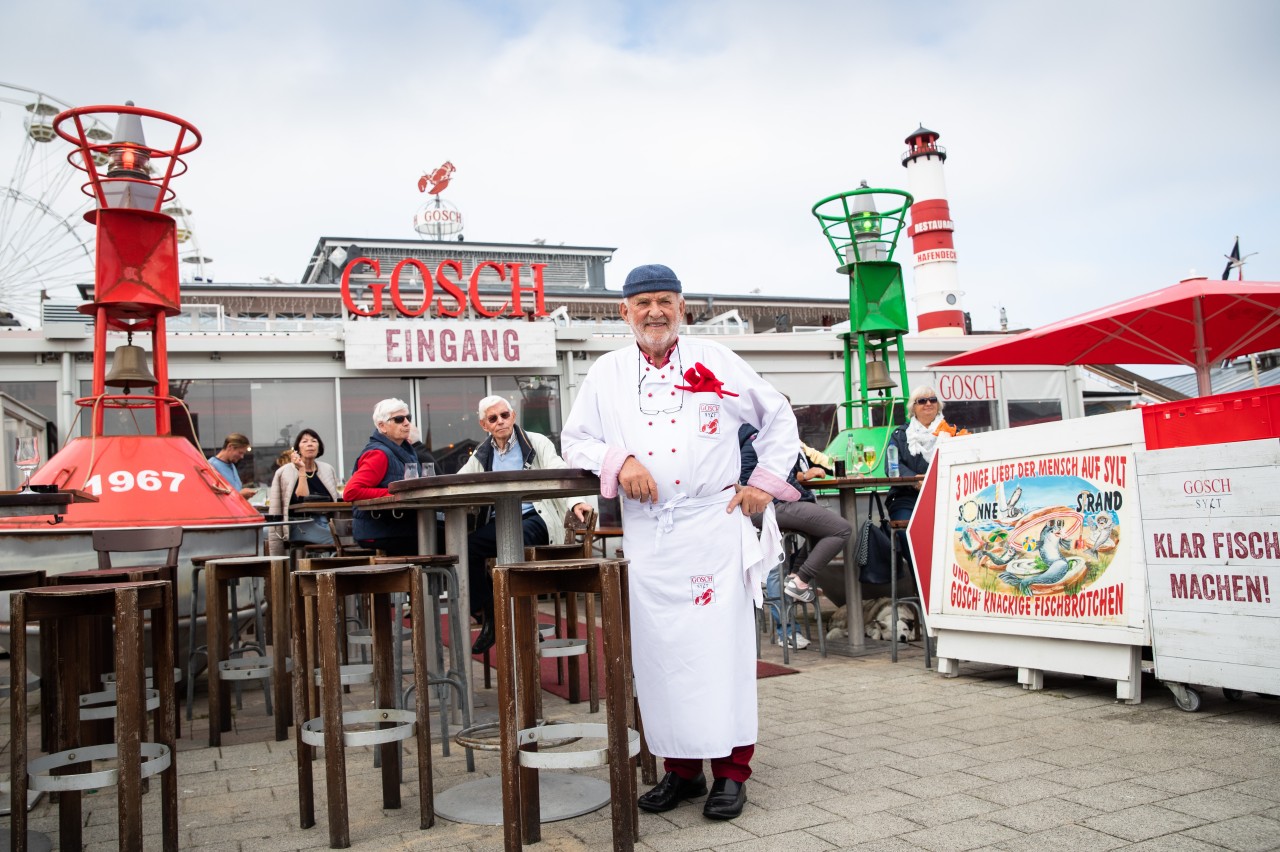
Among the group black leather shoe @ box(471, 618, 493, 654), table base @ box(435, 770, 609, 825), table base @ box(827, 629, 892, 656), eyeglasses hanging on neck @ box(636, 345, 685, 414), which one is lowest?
table base @ box(827, 629, 892, 656)

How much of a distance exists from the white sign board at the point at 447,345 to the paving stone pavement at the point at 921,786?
24.4 feet

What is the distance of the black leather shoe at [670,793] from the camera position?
297cm

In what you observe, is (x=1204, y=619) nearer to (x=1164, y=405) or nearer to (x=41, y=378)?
(x=1164, y=405)

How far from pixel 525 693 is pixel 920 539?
319 centimetres

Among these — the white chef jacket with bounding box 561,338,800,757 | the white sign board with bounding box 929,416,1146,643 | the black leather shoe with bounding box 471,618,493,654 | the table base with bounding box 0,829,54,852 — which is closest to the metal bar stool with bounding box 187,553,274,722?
the black leather shoe with bounding box 471,618,493,654

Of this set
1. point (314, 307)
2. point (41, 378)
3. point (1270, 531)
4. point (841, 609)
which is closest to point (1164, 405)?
point (1270, 531)

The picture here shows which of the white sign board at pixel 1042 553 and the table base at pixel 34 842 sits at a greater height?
the white sign board at pixel 1042 553

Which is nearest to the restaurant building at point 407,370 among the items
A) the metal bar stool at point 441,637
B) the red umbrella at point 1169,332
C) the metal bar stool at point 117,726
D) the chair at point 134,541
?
the red umbrella at point 1169,332

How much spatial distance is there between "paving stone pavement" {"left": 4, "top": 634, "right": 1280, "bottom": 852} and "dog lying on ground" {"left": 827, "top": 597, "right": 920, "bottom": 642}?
5.53ft

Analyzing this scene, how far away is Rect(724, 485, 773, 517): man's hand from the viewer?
9.99 feet

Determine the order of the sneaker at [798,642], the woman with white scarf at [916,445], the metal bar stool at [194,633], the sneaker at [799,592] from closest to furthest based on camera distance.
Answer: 1. the metal bar stool at [194,633]
2. the sneaker at [799,592]
3. the sneaker at [798,642]
4. the woman with white scarf at [916,445]

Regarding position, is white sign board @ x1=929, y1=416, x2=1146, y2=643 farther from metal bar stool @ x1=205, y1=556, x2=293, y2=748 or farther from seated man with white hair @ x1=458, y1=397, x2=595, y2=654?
metal bar stool @ x1=205, y1=556, x2=293, y2=748

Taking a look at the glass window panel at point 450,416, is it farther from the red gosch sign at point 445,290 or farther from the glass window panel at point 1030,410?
the glass window panel at point 1030,410

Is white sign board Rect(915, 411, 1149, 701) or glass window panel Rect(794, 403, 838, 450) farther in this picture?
glass window panel Rect(794, 403, 838, 450)
